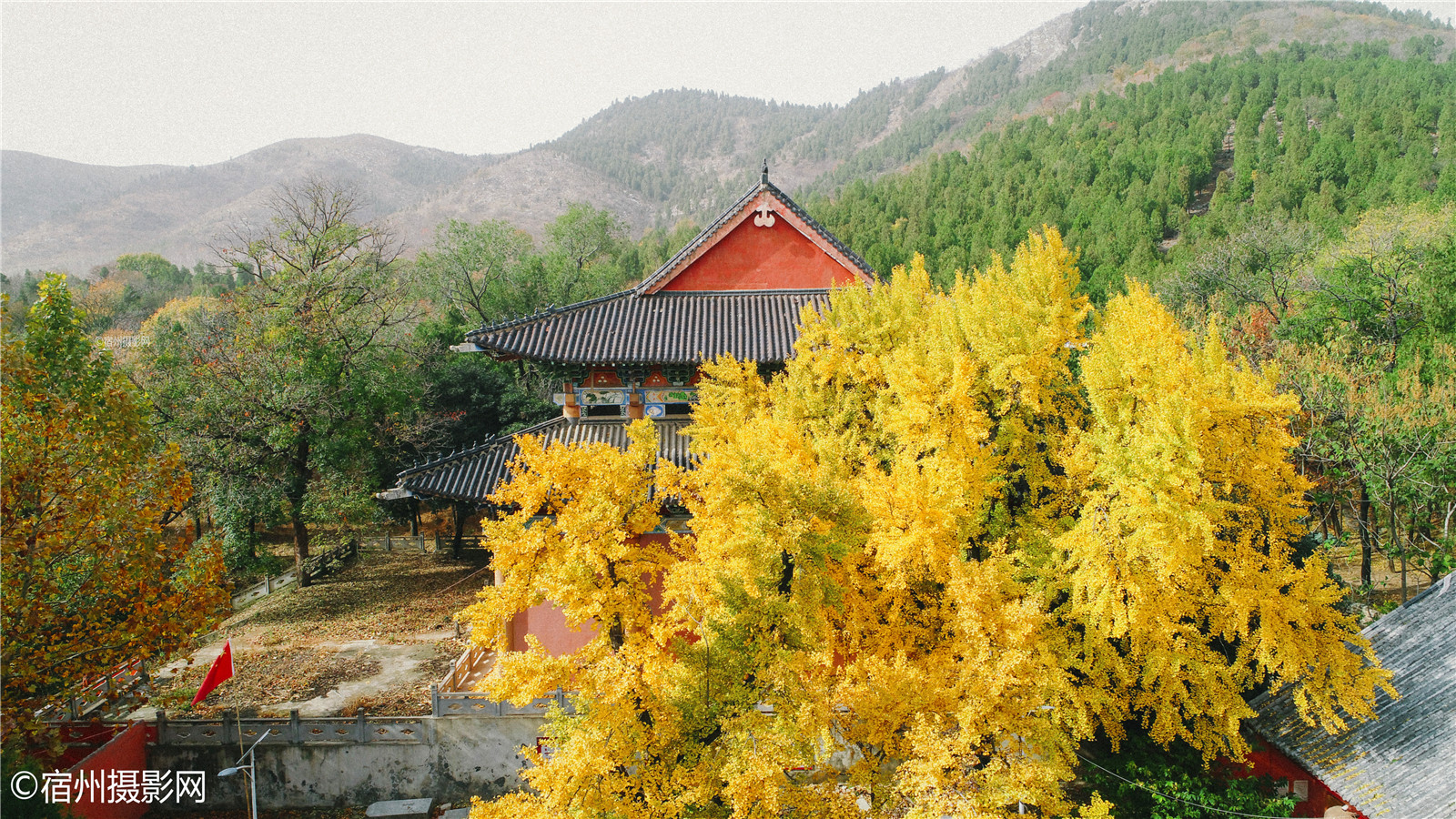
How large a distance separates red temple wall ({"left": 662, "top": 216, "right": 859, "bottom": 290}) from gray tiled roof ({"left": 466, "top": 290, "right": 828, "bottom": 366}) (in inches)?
9.7

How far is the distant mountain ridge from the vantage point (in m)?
100

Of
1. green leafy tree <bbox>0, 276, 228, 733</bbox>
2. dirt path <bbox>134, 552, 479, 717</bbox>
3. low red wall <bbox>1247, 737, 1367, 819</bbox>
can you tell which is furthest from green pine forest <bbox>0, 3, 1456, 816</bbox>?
dirt path <bbox>134, 552, 479, 717</bbox>

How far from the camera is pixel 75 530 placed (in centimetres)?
1181

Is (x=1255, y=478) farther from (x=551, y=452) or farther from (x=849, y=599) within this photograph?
(x=551, y=452)

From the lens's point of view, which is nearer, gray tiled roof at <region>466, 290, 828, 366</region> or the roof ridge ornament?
gray tiled roof at <region>466, 290, 828, 366</region>

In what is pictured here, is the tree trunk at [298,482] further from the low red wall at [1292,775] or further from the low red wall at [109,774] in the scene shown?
the low red wall at [1292,775]

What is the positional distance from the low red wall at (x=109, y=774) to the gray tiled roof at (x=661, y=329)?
1011cm

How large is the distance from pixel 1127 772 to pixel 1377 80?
220 ft

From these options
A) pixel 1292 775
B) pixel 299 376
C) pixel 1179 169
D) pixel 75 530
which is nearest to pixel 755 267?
pixel 75 530

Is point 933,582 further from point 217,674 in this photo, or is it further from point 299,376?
point 299,376

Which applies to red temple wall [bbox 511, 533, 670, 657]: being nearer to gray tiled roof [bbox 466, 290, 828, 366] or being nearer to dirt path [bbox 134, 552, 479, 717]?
dirt path [bbox 134, 552, 479, 717]

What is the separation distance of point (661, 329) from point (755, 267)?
120 inches

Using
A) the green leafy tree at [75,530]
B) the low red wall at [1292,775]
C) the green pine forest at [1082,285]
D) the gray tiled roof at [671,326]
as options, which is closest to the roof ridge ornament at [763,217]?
the gray tiled roof at [671,326]

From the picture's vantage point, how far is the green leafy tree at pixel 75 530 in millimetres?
11180
